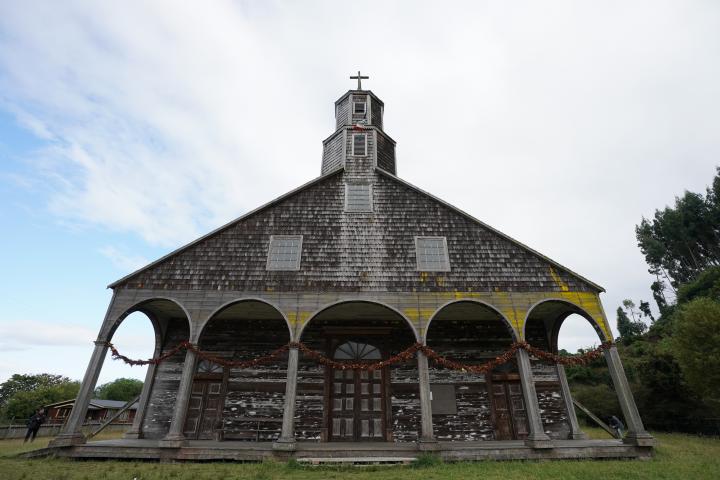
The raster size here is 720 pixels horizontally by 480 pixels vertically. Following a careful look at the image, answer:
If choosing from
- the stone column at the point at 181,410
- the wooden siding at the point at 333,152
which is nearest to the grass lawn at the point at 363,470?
the stone column at the point at 181,410

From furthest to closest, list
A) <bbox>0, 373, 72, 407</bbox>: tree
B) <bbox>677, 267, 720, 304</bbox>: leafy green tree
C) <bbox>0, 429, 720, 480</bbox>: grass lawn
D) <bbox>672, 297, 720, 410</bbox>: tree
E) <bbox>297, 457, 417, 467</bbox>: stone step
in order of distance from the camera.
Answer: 1. <bbox>0, 373, 72, 407</bbox>: tree
2. <bbox>677, 267, 720, 304</bbox>: leafy green tree
3. <bbox>672, 297, 720, 410</bbox>: tree
4. <bbox>297, 457, 417, 467</bbox>: stone step
5. <bbox>0, 429, 720, 480</bbox>: grass lawn

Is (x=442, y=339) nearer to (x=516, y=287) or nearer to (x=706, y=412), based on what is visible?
(x=516, y=287)

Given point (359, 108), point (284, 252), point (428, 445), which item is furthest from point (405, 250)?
point (359, 108)

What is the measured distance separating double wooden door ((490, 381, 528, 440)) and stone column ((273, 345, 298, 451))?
6.94m

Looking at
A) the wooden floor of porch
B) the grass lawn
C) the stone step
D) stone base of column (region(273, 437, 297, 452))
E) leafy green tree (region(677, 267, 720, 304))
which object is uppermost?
leafy green tree (region(677, 267, 720, 304))

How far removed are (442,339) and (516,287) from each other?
11.2 ft

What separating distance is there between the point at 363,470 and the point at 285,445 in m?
2.09

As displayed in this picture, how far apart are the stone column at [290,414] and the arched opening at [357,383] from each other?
1.08m

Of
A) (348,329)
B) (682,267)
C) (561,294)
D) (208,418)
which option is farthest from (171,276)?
(682,267)

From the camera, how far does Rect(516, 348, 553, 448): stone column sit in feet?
29.4

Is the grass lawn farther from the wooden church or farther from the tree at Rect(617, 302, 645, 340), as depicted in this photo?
the tree at Rect(617, 302, 645, 340)

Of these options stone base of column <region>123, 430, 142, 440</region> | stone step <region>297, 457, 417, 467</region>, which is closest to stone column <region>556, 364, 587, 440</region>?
stone step <region>297, 457, 417, 467</region>

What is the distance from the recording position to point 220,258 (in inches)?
452

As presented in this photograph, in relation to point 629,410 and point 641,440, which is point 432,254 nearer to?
point 629,410
